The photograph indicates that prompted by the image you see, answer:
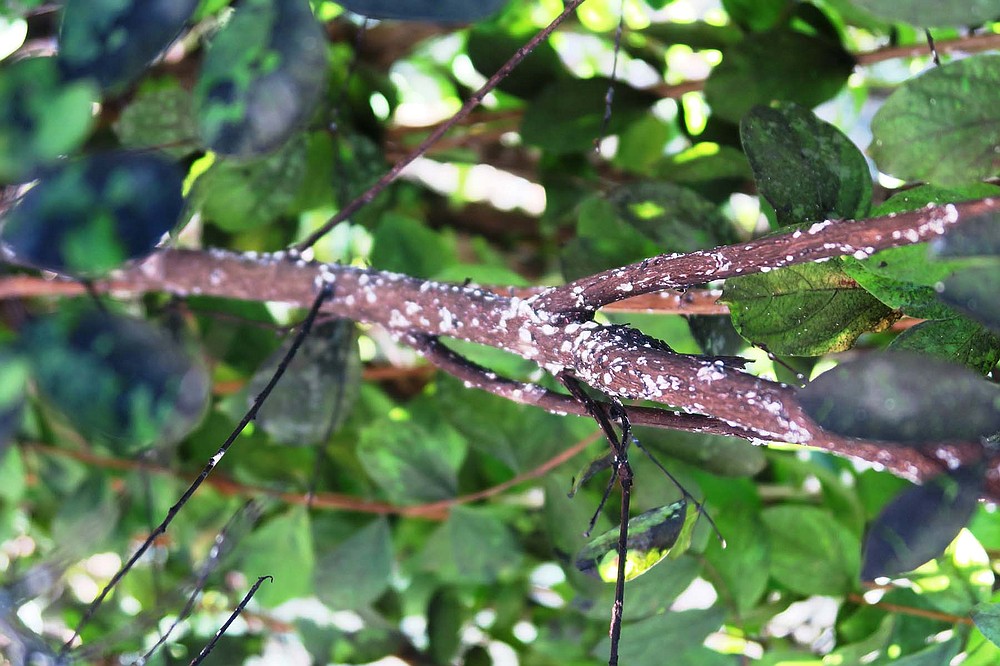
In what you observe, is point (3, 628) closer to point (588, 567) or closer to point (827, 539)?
point (588, 567)

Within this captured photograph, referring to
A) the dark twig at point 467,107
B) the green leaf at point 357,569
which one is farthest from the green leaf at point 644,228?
the green leaf at point 357,569

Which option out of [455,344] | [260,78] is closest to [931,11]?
[260,78]

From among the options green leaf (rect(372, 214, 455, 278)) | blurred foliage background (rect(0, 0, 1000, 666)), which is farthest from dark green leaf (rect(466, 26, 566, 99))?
green leaf (rect(372, 214, 455, 278))

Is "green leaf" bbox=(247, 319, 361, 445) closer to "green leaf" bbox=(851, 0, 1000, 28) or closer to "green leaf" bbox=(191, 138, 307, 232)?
"green leaf" bbox=(191, 138, 307, 232)

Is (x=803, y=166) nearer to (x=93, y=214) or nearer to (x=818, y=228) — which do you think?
(x=818, y=228)

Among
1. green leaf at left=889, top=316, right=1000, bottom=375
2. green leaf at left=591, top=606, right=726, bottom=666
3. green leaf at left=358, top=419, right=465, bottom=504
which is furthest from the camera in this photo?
green leaf at left=358, top=419, right=465, bottom=504

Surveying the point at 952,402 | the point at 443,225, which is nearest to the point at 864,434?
the point at 952,402
